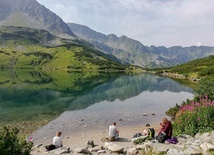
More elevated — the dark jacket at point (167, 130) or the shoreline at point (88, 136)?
the dark jacket at point (167, 130)

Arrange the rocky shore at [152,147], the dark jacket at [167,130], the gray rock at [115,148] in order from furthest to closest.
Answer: the dark jacket at [167,130], the gray rock at [115,148], the rocky shore at [152,147]

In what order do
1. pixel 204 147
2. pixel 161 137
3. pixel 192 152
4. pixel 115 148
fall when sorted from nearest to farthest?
pixel 192 152 < pixel 204 147 < pixel 115 148 < pixel 161 137

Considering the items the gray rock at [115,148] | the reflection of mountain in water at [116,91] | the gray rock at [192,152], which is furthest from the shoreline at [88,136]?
the reflection of mountain in water at [116,91]

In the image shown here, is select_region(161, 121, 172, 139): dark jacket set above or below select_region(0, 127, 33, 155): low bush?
below

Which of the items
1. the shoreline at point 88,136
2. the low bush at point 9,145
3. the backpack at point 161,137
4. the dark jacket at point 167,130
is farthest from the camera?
the shoreline at point 88,136

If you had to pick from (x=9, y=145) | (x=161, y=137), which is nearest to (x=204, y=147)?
(x=161, y=137)

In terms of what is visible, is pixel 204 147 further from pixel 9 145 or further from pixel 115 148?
pixel 9 145

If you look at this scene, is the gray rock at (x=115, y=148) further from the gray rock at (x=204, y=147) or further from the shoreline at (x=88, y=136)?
the gray rock at (x=204, y=147)

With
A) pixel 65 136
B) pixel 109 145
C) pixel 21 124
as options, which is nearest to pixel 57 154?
pixel 109 145

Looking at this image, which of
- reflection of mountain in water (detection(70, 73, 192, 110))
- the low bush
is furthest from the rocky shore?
reflection of mountain in water (detection(70, 73, 192, 110))

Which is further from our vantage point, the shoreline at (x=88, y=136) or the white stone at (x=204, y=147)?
the shoreline at (x=88, y=136)

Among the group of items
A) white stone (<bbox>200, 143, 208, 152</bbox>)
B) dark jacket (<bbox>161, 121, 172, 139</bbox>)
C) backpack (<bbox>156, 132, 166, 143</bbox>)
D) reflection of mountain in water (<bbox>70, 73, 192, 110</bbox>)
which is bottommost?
reflection of mountain in water (<bbox>70, 73, 192, 110</bbox>)

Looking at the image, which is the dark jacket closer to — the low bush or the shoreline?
the shoreline

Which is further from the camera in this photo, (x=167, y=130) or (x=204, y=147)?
(x=167, y=130)
